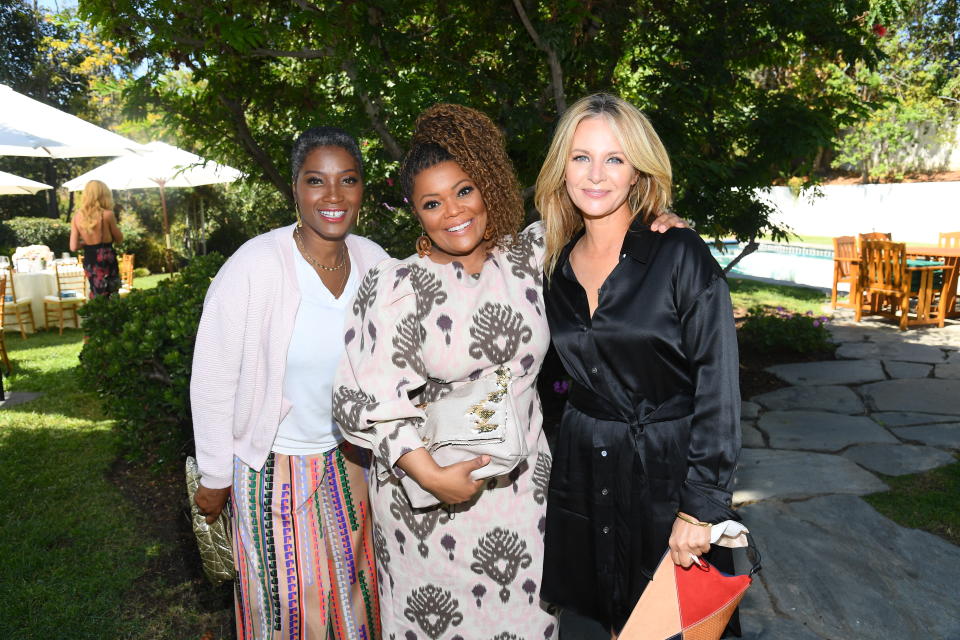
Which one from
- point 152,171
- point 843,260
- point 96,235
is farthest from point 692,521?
point 152,171

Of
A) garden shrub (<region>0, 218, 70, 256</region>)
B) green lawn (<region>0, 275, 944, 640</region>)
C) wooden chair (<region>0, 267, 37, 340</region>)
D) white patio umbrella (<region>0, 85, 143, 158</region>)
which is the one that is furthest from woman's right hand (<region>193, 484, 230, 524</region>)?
garden shrub (<region>0, 218, 70, 256</region>)

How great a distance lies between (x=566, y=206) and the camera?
7.45ft

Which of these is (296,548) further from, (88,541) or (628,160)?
(88,541)

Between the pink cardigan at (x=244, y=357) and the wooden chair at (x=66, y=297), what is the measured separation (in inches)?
422

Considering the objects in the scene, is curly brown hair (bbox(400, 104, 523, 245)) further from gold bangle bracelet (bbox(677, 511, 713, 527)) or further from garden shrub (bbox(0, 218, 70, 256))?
garden shrub (bbox(0, 218, 70, 256))

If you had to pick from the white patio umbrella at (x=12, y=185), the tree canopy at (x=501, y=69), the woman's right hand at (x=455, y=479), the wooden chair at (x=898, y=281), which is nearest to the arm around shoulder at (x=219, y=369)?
the woman's right hand at (x=455, y=479)

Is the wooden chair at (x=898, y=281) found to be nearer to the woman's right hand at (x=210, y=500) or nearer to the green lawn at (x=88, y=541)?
the green lawn at (x=88, y=541)

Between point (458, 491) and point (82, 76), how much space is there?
33.6 m

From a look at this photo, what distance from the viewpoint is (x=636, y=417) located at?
203 cm

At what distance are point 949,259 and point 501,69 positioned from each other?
319 inches

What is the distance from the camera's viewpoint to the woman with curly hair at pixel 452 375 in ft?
6.61

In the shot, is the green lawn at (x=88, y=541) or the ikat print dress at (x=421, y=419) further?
the green lawn at (x=88, y=541)

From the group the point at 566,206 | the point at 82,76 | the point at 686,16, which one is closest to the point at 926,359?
the point at 686,16

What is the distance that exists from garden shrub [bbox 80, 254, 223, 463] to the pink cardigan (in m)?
2.32
